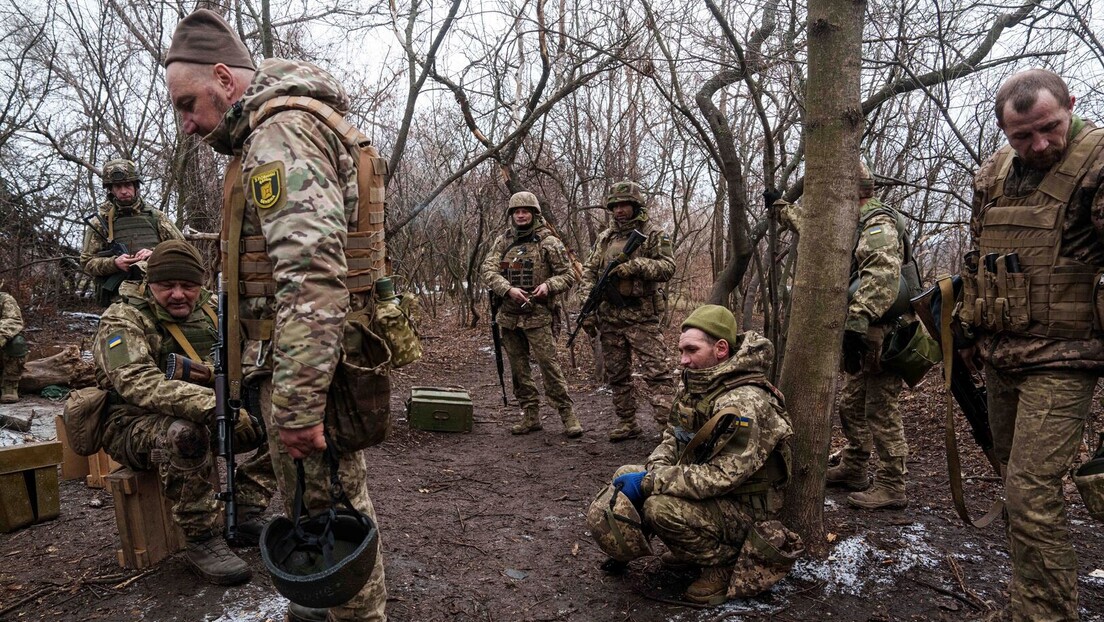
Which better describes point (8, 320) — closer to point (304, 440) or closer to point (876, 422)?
point (304, 440)

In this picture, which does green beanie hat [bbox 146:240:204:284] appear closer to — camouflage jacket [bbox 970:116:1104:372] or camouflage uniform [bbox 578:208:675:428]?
camouflage uniform [bbox 578:208:675:428]

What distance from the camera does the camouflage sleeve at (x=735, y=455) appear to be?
9.25ft

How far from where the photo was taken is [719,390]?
307cm

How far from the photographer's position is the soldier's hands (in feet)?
6.46

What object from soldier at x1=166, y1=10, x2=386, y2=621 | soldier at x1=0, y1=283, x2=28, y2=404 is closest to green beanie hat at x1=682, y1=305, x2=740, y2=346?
soldier at x1=166, y1=10, x2=386, y2=621

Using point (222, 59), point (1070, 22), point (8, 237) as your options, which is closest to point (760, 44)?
point (1070, 22)

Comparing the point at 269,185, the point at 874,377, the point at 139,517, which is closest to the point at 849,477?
the point at 874,377

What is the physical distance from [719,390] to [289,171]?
6.82ft

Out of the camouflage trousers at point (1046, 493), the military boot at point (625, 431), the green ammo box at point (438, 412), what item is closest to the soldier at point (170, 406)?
the green ammo box at point (438, 412)

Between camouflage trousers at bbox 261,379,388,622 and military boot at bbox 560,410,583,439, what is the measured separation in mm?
3683

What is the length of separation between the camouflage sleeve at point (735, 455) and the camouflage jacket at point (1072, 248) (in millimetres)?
953

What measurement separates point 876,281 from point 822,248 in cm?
102

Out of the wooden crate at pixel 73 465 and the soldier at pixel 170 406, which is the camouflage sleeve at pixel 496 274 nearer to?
the soldier at pixel 170 406

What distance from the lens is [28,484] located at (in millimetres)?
3986
